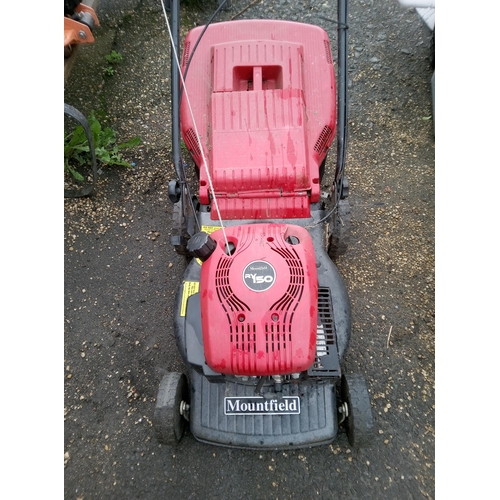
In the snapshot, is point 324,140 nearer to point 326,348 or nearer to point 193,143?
point 193,143

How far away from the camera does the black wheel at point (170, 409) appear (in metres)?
1.70

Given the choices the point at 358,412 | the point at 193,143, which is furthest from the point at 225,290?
the point at 193,143

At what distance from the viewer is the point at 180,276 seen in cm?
237

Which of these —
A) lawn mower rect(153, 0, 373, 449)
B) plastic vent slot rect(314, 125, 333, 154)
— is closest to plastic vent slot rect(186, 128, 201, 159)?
lawn mower rect(153, 0, 373, 449)

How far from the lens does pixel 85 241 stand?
2.50 m

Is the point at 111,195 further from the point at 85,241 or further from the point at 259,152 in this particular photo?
the point at 259,152

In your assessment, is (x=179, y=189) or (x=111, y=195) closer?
(x=179, y=189)

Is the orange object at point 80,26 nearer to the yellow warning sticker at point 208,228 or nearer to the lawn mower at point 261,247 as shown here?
the lawn mower at point 261,247

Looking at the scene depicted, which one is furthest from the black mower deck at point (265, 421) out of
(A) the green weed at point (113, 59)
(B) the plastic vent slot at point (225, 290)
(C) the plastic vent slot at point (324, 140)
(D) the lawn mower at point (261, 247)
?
(A) the green weed at point (113, 59)

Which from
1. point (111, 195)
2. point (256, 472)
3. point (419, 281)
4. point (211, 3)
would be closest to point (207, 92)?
point (111, 195)

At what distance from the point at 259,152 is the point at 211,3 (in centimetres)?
234

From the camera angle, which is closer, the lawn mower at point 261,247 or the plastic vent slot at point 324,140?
the lawn mower at point 261,247

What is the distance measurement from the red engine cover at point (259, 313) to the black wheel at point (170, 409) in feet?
1.36

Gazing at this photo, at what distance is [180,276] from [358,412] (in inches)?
46.2
